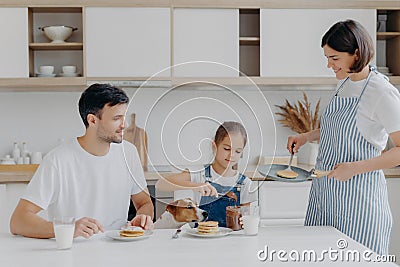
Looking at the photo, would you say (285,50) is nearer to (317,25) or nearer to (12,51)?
(317,25)

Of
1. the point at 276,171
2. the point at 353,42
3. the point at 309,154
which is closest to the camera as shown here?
the point at 353,42

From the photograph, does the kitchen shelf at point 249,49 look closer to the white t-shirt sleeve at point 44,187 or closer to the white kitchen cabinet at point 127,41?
the white kitchen cabinet at point 127,41

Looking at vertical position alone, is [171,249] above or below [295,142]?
below

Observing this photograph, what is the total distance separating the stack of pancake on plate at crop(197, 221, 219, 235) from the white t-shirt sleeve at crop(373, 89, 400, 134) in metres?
0.76

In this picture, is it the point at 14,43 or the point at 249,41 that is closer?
the point at 14,43

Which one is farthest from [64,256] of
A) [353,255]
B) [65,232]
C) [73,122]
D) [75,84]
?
[73,122]

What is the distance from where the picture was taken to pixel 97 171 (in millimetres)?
2332

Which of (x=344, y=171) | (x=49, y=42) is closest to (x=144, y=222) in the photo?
(x=344, y=171)

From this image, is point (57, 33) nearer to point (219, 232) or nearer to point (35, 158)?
point (35, 158)

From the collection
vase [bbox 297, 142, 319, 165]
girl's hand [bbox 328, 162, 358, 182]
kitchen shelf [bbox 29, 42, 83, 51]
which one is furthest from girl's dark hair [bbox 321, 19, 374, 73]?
kitchen shelf [bbox 29, 42, 83, 51]

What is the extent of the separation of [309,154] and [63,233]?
2580mm

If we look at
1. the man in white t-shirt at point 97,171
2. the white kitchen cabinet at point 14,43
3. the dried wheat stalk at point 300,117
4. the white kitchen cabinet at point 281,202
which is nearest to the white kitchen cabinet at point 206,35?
the dried wheat stalk at point 300,117

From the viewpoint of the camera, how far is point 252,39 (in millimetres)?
4066

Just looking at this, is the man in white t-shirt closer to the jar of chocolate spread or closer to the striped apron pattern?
the jar of chocolate spread
